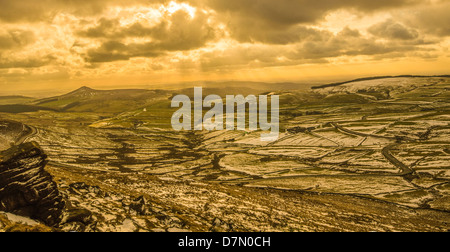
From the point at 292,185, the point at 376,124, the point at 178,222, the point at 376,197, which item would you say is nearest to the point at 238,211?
the point at 178,222

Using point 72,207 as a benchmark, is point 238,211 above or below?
below

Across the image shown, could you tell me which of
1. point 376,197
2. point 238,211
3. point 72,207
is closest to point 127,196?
point 72,207

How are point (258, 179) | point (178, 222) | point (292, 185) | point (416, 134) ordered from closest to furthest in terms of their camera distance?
point (178, 222)
point (292, 185)
point (258, 179)
point (416, 134)

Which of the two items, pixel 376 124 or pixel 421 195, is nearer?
pixel 421 195

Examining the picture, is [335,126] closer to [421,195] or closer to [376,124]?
[376,124]
